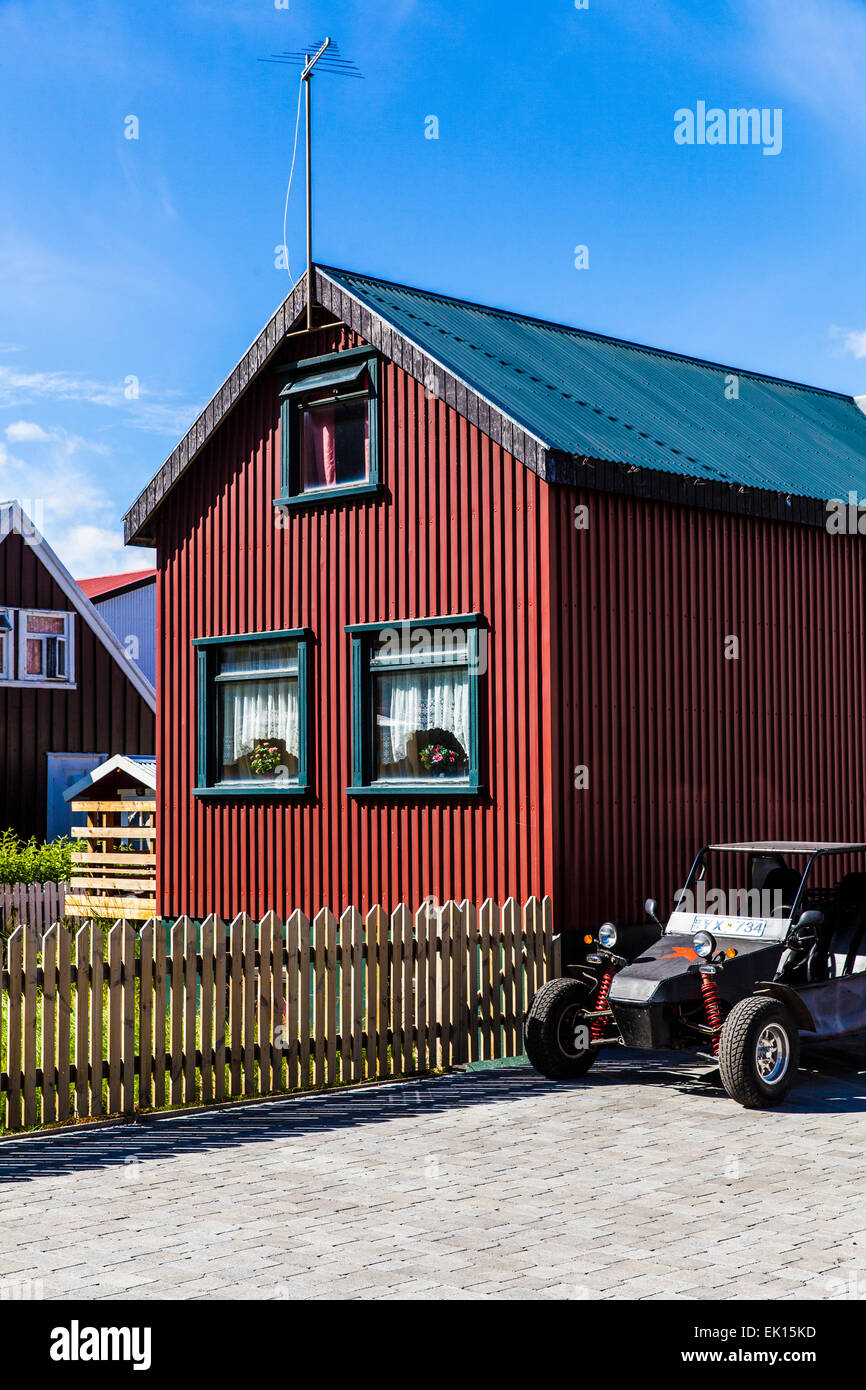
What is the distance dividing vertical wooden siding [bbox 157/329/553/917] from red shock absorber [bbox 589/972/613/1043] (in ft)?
8.31

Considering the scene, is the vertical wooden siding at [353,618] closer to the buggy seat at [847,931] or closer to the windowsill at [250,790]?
the windowsill at [250,790]

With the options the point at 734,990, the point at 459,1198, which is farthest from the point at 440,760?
the point at 459,1198

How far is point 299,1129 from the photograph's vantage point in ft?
30.9

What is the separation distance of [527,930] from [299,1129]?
3.61 m

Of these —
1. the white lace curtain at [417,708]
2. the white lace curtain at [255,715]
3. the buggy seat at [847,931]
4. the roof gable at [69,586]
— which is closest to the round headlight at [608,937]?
the buggy seat at [847,931]

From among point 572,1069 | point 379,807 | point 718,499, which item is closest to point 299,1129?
point 572,1069

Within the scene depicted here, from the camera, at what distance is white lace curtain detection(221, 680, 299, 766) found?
16062mm

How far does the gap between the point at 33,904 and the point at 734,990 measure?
1179cm

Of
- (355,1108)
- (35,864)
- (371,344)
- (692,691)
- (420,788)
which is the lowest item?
(355,1108)

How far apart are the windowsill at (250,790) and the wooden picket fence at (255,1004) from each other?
3.34 m

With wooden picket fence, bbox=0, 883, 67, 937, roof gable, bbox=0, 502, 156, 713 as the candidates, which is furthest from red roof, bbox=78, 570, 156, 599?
wooden picket fence, bbox=0, 883, 67, 937

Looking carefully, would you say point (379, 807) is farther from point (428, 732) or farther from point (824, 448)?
point (824, 448)

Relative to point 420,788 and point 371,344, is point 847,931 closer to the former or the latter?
point 420,788

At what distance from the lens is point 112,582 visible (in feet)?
160
